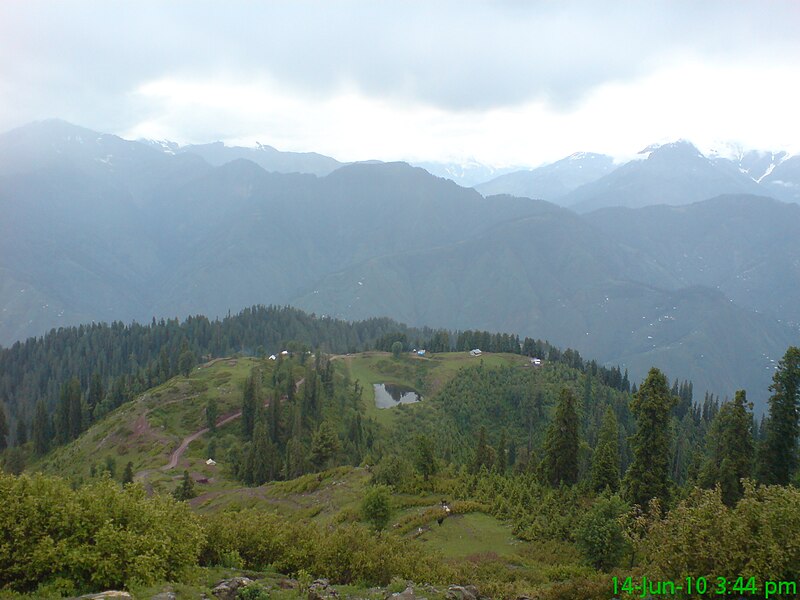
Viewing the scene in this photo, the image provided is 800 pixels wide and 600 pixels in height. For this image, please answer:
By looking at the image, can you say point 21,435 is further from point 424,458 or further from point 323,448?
point 424,458

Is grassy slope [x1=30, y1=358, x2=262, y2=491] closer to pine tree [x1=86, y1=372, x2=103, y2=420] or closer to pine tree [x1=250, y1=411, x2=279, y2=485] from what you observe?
pine tree [x1=250, y1=411, x2=279, y2=485]

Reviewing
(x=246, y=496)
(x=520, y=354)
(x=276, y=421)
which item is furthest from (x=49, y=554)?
(x=520, y=354)

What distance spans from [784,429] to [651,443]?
1263 centimetres

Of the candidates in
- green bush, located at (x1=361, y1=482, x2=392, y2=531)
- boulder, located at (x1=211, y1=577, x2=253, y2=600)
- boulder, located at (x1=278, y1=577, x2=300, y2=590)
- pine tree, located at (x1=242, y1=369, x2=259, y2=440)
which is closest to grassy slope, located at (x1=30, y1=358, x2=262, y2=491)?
pine tree, located at (x1=242, y1=369, x2=259, y2=440)

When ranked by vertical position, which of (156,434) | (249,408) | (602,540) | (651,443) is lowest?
(156,434)

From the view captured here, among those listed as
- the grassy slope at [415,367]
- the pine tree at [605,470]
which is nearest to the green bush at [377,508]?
the pine tree at [605,470]

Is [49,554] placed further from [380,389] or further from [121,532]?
[380,389]

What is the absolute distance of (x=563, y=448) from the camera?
59.8 m

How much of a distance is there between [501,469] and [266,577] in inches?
2120

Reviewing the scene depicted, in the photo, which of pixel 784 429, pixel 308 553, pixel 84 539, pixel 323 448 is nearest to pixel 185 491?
pixel 323 448

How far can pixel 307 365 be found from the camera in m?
139

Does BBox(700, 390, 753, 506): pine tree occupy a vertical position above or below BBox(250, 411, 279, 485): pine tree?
above

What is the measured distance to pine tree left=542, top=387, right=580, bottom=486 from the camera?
59.8m

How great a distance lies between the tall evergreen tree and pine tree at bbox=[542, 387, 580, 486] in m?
18.4
